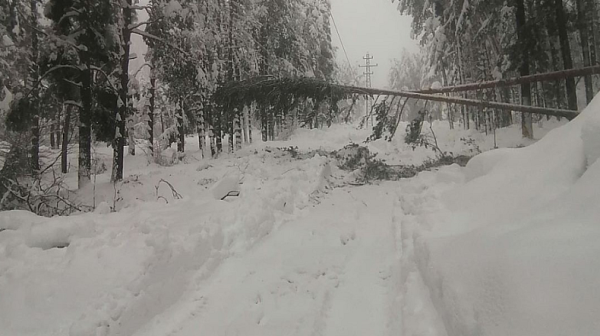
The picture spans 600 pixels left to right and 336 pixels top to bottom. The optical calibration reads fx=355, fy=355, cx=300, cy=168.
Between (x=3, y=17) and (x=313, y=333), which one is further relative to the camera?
(x=3, y=17)

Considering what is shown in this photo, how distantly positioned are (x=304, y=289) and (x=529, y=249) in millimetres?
2571

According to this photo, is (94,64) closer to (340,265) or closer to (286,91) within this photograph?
(286,91)

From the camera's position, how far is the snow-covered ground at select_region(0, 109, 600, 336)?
2.60 metres

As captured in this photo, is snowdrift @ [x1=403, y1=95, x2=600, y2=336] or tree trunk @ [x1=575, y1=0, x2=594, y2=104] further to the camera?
tree trunk @ [x1=575, y1=0, x2=594, y2=104]

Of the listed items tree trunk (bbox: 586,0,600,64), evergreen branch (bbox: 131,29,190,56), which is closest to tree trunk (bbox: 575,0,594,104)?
tree trunk (bbox: 586,0,600,64)

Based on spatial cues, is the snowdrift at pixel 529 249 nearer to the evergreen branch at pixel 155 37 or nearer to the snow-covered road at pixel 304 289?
the snow-covered road at pixel 304 289

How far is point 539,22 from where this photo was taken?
45.9ft

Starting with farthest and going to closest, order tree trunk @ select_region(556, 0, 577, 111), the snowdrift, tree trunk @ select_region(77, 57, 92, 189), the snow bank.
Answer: tree trunk @ select_region(556, 0, 577, 111) < tree trunk @ select_region(77, 57, 92, 189) < the snow bank < the snowdrift

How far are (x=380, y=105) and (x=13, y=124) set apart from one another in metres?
12.3

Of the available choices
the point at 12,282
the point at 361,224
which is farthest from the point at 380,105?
the point at 12,282

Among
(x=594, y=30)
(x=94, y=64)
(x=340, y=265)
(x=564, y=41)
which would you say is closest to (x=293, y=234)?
(x=340, y=265)

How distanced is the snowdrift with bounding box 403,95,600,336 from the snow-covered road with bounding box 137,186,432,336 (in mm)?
571

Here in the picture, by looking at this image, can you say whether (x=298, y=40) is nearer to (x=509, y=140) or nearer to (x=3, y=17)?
(x=509, y=140)

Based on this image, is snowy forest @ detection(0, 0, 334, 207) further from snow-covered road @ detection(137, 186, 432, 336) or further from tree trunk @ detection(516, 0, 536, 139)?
tree trunk @ detection(516, 0, 536, 139)
